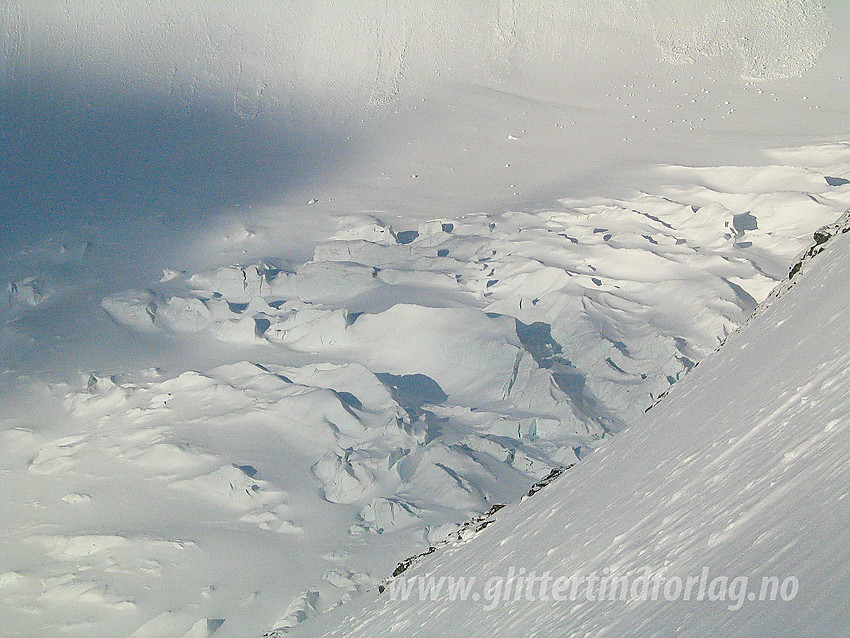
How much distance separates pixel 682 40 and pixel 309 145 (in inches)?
476

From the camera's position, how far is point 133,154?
2103 centimetres

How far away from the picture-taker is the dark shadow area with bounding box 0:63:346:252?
1809 centimetres

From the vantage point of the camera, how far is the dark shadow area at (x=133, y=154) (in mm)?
18094

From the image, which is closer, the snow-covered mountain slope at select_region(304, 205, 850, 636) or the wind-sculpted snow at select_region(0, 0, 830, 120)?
the snow-covered mountain slope at select_region(304, 205, 850, 636)

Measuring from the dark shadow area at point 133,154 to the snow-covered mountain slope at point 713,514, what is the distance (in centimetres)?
1466

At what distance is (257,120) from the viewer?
2258cm

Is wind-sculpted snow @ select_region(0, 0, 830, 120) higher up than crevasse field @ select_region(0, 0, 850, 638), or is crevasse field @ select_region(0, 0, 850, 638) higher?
wind-sculpted snow @ select_region(0, 0, 830, 120)

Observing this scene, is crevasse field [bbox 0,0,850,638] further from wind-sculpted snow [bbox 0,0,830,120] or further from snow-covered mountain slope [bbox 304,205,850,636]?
wind-sculpted snow [bbox 0,0,830,120]

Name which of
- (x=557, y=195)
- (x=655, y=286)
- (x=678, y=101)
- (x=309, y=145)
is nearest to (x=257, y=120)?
(x=309, y=145)

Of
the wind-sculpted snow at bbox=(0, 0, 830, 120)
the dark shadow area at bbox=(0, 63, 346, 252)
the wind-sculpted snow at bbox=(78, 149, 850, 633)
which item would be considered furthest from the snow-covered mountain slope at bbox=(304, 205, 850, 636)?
the wind-sculpted snow at bbox=(0, 0, 830, 120)

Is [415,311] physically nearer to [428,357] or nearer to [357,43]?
[428,357]

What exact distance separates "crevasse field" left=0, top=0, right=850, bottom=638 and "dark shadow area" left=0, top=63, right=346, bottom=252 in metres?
0.11

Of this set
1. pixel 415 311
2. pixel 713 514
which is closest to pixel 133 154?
pixel 415 311

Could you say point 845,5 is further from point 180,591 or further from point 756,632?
point 756,632
